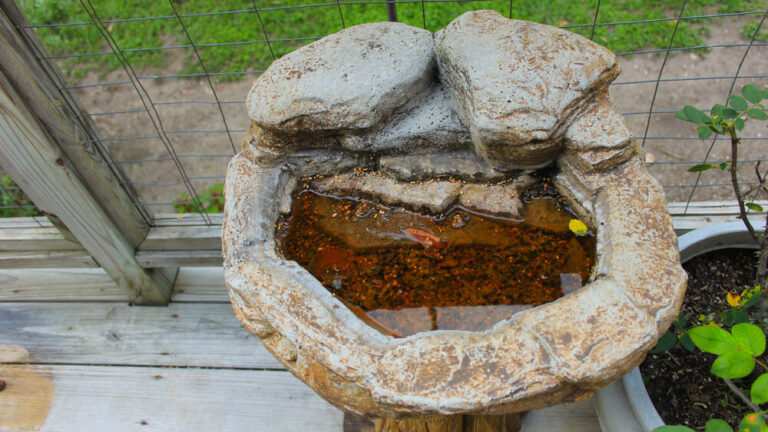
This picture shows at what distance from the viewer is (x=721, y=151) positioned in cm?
289

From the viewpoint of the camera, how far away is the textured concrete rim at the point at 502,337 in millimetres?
1136

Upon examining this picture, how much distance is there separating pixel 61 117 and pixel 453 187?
137 centimetres

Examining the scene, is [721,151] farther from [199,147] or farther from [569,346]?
[199,147]

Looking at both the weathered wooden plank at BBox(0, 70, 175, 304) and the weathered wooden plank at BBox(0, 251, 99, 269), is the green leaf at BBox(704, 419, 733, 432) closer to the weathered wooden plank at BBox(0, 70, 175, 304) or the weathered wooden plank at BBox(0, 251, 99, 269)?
the weathered wooden plank at BBox(0, 70, 175, 304)

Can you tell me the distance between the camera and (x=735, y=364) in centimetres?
118

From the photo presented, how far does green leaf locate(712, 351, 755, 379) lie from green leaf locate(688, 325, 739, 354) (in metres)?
0.01

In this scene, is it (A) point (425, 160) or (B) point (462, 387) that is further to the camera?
(A) point (425, 160)

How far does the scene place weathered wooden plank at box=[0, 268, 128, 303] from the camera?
8.79ft

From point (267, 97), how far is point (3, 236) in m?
1.58

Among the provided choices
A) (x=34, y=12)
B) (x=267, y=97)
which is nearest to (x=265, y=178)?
(x=267, y=97)

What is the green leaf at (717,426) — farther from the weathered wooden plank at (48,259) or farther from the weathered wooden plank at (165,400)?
the weathered wooden plank at (48,259)

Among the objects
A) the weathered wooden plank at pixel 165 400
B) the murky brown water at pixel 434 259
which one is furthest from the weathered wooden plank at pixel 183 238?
the murky brown water at pixel 434 259

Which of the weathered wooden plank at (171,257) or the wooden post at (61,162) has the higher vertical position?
the wooden post at (61,162)

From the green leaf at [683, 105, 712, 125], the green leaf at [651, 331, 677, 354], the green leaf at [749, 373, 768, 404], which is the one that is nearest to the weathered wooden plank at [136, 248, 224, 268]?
the green leaf at [651, 331, 677, 354]
